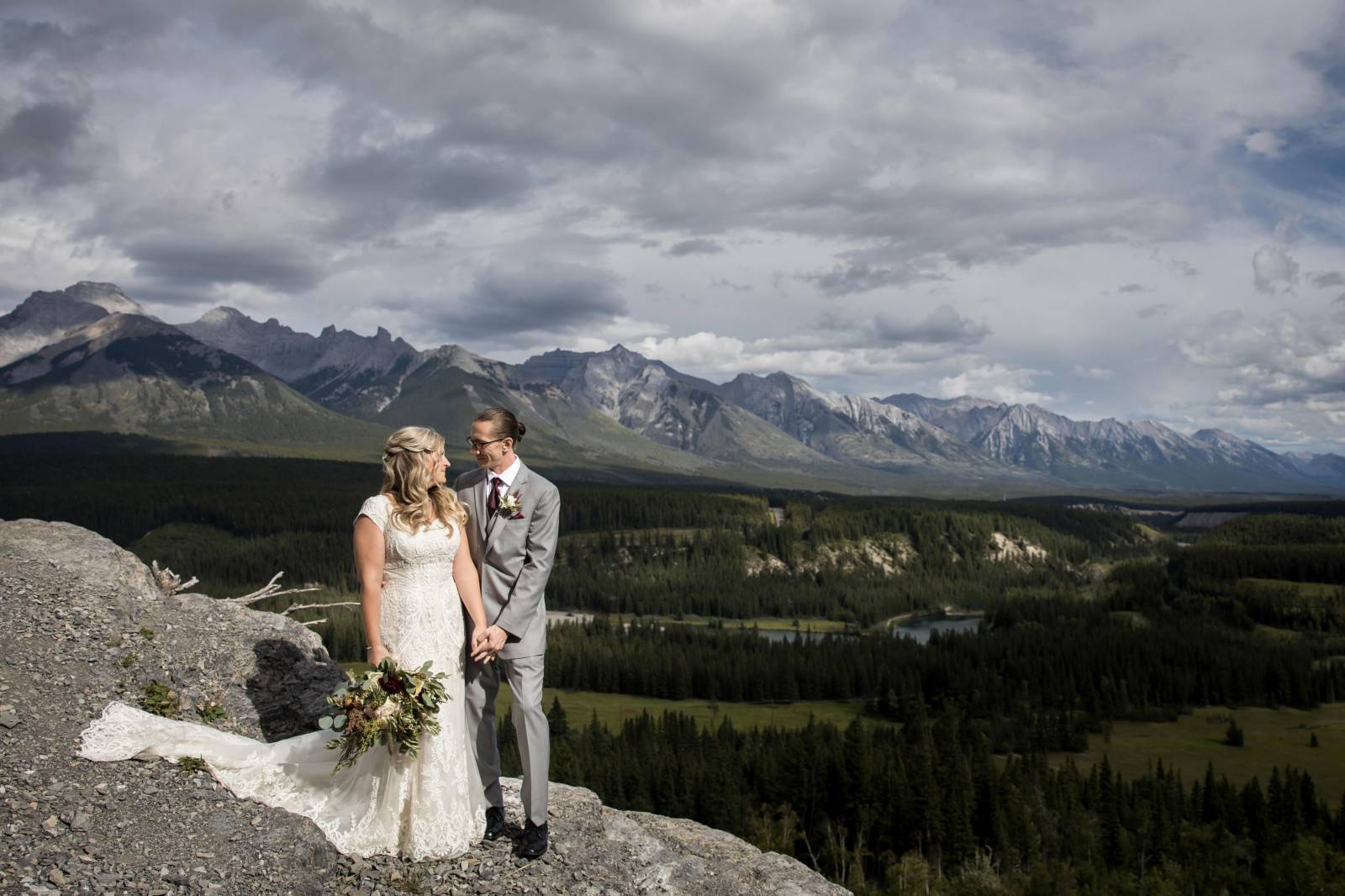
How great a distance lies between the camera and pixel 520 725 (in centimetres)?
1295

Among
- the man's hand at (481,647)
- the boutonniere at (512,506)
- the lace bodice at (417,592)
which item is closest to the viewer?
the lace bodice at (417,592)

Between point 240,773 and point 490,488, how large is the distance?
17.8 feet

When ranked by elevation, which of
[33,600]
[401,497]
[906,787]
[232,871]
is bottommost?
[906,787]

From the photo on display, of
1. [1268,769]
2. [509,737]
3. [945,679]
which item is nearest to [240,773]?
[509,737]

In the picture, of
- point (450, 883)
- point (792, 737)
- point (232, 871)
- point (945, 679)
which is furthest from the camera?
point (945, 679)

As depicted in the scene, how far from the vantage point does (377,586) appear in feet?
41.2

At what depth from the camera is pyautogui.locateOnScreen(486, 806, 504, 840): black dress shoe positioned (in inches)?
524

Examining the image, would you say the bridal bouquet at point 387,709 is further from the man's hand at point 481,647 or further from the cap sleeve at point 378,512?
the cap sleeve at point 378,512

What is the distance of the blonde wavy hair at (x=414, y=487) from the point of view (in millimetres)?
12602

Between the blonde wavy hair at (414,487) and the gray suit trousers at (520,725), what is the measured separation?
7.46 ft

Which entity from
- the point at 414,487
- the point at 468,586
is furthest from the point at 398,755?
the point at 414,487

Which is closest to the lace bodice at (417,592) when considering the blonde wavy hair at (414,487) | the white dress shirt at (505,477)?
the blonde wavy hair at (414,487)

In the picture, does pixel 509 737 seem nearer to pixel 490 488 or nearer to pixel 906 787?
pixel 906 787

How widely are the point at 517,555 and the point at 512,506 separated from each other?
31.1 inches
